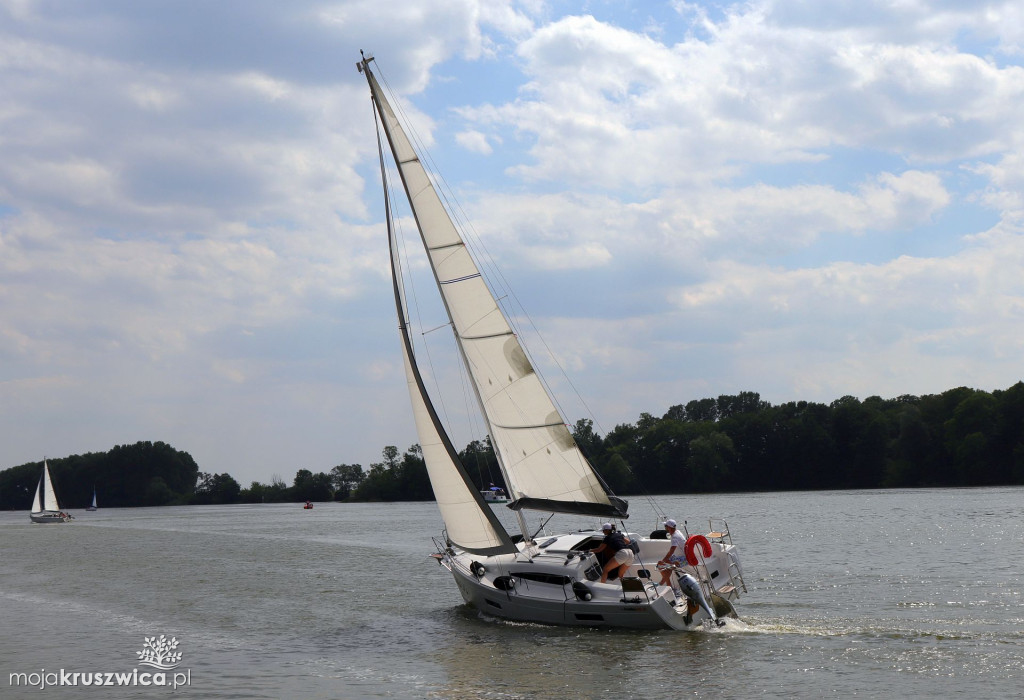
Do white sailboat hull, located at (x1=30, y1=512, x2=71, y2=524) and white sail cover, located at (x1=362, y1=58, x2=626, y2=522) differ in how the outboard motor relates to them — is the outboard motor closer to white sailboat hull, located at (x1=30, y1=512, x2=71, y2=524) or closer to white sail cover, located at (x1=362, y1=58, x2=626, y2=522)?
white sail cover, located at (x1=362, y1=58, x2=626, y2=522)

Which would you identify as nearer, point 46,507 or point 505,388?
point 505,388

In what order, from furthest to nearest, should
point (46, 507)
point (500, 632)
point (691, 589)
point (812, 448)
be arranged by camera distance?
point (812, 448) → point (46, 507) → point (500, 632) → point (691, 589)

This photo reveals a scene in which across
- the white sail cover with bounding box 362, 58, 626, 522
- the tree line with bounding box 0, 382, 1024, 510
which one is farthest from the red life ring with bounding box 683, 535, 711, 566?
the tree line with bounding box 0, 382, 1024, 510

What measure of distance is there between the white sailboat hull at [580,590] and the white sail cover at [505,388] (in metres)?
1.36

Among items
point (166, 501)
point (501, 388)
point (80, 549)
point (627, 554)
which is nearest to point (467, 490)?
point (501, 388)

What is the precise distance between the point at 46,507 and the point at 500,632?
95.6 m

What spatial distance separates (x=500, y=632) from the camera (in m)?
23.7

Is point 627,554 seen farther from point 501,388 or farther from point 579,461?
point 501,388

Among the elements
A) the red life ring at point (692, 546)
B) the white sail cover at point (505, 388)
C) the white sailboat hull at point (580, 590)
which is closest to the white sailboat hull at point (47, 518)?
the white sailboat hull at point (580, 590)

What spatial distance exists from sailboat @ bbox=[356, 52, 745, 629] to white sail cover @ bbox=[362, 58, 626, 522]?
0.03 m

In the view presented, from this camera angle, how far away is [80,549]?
59.8 metres

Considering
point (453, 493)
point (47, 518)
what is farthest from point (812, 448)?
point (453, 493)

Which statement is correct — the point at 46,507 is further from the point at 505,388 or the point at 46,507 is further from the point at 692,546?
the point at 692,546

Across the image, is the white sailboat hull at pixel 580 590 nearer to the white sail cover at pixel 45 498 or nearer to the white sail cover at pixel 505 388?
the white sail cover at pixel 505 388
